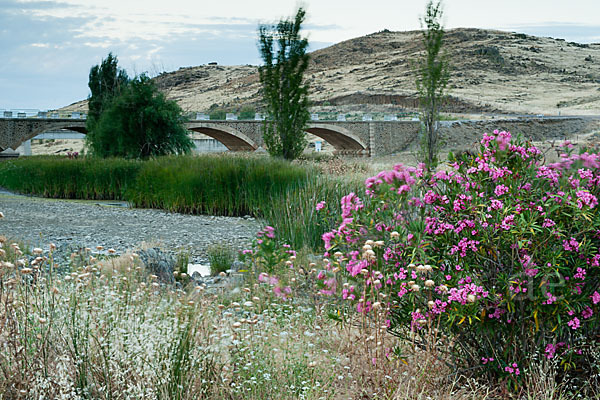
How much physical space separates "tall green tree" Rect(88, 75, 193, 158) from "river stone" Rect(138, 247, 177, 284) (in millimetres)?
12550

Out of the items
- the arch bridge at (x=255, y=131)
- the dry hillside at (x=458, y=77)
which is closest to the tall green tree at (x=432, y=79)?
the arch bridge at (x=255, y=131)

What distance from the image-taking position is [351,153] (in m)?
32.8

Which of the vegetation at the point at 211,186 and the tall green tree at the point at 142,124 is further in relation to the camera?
the tall green tree at the point at 142,124

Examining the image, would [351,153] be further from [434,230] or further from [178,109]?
[434,230]

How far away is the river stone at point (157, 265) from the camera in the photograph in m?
4.87

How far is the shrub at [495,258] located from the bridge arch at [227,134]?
28628 mm

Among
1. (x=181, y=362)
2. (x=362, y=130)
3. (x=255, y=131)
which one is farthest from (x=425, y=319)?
(x=362, y=130)

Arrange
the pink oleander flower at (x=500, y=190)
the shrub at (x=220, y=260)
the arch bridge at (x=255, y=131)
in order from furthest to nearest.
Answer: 1. the arch bridge at (x=255, y=131)
2. the shrub at (x=220, y=260)
3. the pink oleander flower at (x=500, y=190)

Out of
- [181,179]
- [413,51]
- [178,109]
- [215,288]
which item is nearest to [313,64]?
[413,51]

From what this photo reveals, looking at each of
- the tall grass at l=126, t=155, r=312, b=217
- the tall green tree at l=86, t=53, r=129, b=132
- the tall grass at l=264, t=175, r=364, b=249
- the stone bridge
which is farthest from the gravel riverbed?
the stone bridge

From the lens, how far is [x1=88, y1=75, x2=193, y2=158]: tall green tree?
56.9ft

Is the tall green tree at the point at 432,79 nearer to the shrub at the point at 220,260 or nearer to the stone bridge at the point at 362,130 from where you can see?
the shrub at the point at 220,260

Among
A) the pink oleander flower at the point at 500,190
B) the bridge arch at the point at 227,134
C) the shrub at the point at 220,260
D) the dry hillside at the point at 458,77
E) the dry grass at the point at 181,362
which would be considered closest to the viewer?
the dry grass at the point at 181,362

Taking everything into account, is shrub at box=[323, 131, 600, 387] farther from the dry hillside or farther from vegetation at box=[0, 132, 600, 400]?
the dry hillside
